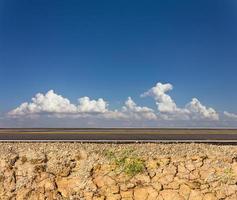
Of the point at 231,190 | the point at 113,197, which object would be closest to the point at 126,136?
the point at 113,197

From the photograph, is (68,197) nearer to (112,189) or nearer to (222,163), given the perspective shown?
(112,189)

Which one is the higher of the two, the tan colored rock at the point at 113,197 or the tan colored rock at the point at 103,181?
the tan colored rock at the point at 103,181

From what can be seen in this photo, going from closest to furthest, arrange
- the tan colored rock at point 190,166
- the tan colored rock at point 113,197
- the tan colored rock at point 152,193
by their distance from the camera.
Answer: the tan colored rock at point 113,197 < the tan colored rock at point 152,193 < the tan colored rock at point 190,166

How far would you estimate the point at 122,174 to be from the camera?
1374 centimetres

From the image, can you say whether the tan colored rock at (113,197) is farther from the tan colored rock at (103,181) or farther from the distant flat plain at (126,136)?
the distant flat plain at (126,136)

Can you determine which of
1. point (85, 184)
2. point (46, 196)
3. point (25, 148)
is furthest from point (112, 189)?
point (25, 148)

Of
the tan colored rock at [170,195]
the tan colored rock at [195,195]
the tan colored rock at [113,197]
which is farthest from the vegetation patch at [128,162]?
the tan colored rock at [195,195]

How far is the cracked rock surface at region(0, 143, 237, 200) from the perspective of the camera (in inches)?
535

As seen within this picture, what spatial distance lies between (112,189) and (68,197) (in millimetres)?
1361

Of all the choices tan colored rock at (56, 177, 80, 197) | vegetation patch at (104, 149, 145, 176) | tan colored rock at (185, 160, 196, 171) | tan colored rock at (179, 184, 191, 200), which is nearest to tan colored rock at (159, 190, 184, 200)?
tan colored rock at (179, 184, 191, 200)

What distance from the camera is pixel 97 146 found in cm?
1438

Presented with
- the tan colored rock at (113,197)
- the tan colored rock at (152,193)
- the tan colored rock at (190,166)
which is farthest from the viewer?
the tan colored rock at (190,166)

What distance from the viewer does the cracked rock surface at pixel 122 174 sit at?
44.6ft

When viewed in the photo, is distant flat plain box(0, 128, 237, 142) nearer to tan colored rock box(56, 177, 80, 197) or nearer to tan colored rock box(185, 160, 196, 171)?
tan colored rock box(185, 160, 196, 171)
